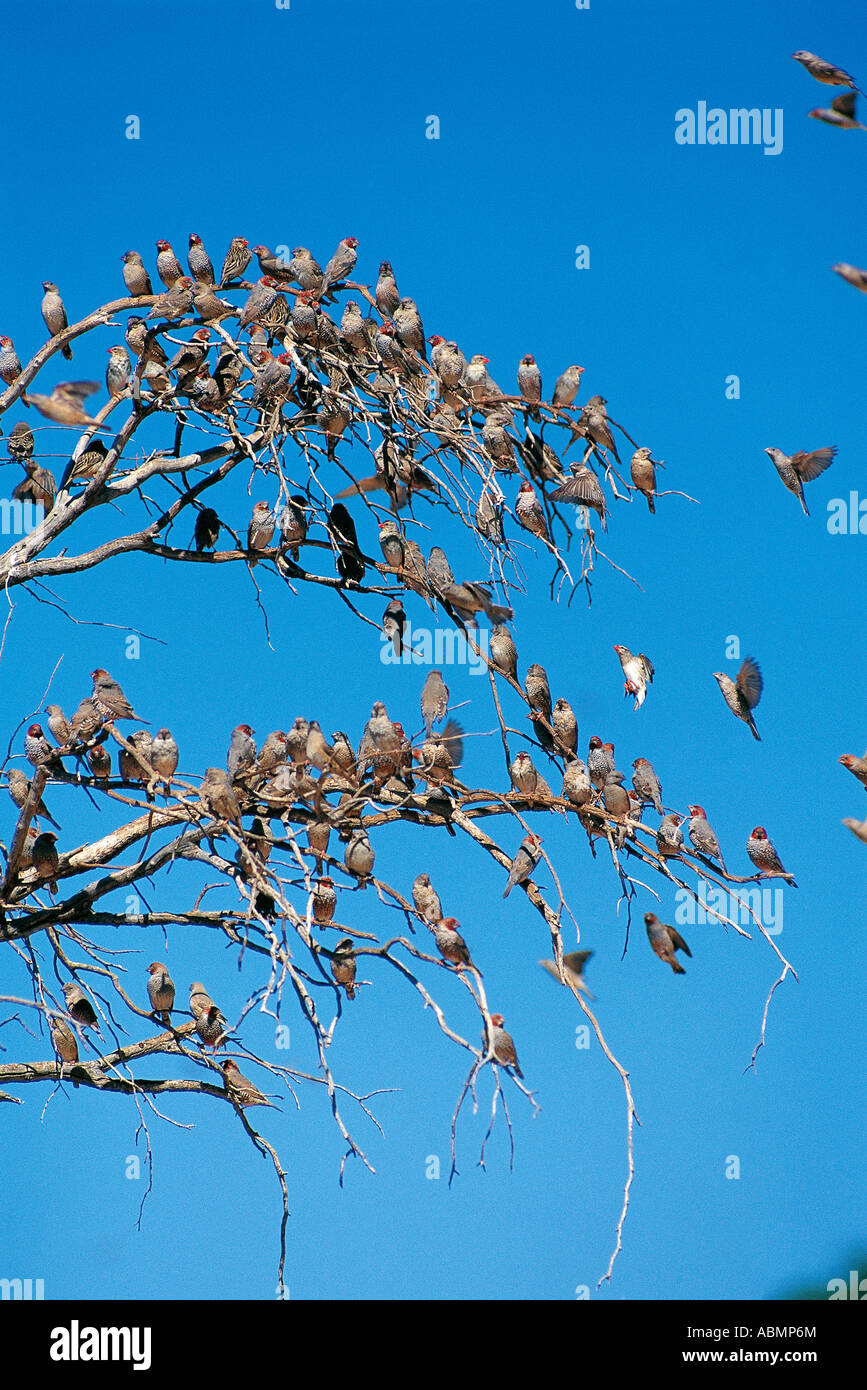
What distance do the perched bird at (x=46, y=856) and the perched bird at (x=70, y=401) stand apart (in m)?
1.85

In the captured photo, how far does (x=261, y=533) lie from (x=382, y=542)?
590mm

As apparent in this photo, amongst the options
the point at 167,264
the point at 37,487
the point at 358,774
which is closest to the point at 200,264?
the point at 167,264

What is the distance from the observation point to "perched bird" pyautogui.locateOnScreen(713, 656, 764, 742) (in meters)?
6.38

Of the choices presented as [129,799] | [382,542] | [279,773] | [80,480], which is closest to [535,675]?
[382,542]

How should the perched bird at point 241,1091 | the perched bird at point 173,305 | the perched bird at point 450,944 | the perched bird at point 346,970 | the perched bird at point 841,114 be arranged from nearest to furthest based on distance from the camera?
the perched bird at point 841,114 < the perched bird at point 450,944 < the perched bird at point 346,970 < the perched bird at point 173,305 < the perched bird at point 241,1091

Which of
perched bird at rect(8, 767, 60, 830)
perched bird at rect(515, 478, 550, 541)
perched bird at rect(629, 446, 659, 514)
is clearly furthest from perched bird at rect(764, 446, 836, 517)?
perched bird at rect(8, 767, 60, 830)

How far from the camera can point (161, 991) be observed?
6.34m

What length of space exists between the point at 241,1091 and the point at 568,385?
3532 millimetres

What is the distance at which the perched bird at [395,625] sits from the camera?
5.81 m

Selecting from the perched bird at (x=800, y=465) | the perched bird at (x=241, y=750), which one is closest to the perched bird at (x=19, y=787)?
the perched bird at (x=241, y=750)

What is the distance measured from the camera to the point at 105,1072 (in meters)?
6.45

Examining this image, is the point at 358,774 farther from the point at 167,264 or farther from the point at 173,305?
the point at 167,264

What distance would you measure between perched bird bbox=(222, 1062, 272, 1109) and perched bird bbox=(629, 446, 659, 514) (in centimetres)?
314

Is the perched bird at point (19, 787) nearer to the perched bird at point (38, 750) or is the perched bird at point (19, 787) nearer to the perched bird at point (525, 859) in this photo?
the perched bird at point (38, 750)
